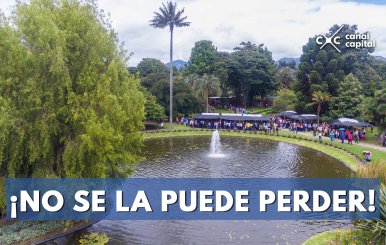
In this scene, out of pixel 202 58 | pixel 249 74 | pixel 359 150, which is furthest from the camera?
pixel 202 58

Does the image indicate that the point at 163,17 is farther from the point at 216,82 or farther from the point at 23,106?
the point at 23,106

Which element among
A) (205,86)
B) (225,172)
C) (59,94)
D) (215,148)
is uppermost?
(205,86)

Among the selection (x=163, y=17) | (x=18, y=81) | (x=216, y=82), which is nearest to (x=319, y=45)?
(x=216, y=82)

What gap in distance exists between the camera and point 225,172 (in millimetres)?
28297

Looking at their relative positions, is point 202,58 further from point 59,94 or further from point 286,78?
point 59,94

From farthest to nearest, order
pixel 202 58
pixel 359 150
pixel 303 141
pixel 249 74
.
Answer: pixel 202 58, pixel 249 74, pixel 303 141, pixel 359 150

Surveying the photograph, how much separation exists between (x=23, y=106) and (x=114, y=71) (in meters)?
4.26

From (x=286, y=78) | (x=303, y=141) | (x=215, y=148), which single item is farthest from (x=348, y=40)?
(x=215, y=148)

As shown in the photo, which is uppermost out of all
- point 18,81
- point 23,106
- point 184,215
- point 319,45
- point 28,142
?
point 319,45

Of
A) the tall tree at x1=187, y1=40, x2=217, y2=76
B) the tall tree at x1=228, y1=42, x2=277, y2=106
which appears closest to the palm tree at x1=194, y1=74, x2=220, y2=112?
the tall tree at x1=228, y1=42, x2=277, y2=106

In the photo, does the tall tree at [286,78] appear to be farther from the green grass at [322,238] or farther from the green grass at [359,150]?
the green grass at [322,238]

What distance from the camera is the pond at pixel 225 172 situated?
56.0 ft

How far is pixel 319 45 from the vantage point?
2315 inches

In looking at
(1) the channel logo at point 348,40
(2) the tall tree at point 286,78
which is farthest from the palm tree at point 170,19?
(2) the tall tree at point 286,78
